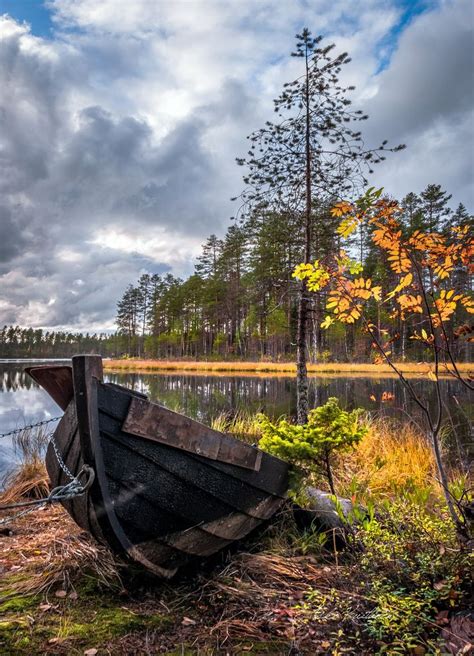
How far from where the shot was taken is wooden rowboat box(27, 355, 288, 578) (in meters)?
2.63

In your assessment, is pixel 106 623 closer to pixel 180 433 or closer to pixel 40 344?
pixel 180 433

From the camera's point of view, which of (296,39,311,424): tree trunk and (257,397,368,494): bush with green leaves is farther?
(296,39,311,424): tree trunk

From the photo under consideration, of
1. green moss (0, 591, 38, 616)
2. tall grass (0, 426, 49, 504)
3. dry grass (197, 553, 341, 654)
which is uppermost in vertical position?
green moss (0, 591, 38, 616)

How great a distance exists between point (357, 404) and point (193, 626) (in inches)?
556

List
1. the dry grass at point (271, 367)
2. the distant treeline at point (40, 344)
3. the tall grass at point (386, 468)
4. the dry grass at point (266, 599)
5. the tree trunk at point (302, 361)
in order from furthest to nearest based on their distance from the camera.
Result: the distant treeline at point (40, 344)
the dry grass at point (271, 367)
the tree trunk at point (302, 361)
the tall grass at point (386, 468)
the dry grass at point (266, 599)

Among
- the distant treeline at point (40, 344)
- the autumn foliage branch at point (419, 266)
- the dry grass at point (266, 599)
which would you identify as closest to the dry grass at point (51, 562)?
the dry grass at point (266, 599)

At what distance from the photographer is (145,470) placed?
277 cm

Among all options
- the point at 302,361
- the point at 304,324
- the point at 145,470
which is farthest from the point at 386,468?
the point at 145,470

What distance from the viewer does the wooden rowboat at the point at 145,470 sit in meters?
2.63

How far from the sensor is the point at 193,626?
108 inches

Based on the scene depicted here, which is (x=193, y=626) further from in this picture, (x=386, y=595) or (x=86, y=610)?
(x=386, y=595)

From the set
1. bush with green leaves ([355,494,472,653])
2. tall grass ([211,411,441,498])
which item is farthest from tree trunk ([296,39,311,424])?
bush with green leaves ([355,494,472,653])

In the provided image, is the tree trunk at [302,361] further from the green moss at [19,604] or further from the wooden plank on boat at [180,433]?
the green moss at [19,604]

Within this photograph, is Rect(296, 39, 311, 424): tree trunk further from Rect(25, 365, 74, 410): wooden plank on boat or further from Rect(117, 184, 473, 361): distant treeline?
Rect(117, 184, 473, 361): distant treeline
